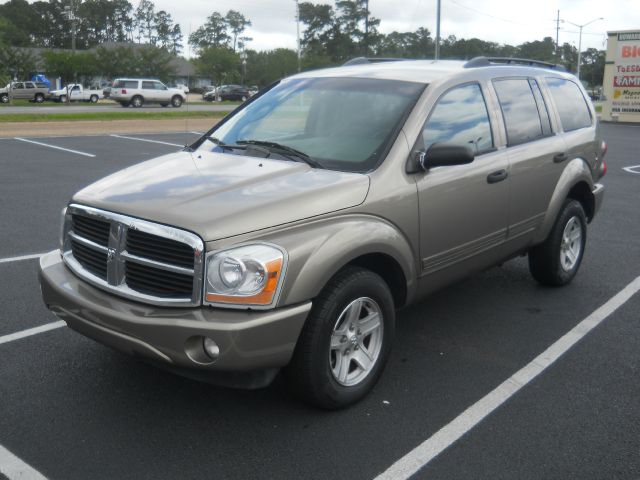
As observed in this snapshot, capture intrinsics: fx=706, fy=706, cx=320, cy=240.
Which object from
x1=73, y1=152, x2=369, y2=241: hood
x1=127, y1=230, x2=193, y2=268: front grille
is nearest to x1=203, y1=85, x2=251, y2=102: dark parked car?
x1=73, y1=152, x2=369, y2=241: hood

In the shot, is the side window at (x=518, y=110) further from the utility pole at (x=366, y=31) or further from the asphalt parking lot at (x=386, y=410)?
the utility pole at (x=366, y=31)

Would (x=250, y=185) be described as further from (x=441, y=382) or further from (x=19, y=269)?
(x=19, y=269)

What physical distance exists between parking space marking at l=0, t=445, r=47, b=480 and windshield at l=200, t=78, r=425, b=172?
216cm

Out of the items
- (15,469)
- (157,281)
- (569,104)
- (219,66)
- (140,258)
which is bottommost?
(15,469)

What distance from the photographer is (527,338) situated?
16.3 ft

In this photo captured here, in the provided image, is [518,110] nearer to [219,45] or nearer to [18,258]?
[18,258]

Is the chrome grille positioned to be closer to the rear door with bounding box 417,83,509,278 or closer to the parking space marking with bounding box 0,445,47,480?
the parking space marking with bounding box 0,445,47,480

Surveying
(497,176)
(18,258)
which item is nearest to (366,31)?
(18,258)

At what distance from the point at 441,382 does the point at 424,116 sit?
1622 mm

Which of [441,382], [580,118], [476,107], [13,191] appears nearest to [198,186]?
[441,382]

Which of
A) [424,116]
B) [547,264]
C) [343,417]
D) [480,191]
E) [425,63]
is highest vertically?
[425,63]

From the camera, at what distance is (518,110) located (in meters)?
5.31

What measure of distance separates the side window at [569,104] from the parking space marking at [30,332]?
4.25 meters

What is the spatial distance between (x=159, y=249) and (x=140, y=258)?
13 centimetres
